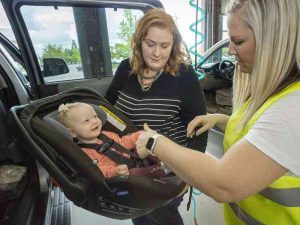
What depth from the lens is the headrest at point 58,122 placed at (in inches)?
45.9

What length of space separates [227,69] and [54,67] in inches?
84.8

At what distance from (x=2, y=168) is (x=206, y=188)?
1.45 m

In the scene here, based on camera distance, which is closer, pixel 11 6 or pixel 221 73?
pixel 11 6

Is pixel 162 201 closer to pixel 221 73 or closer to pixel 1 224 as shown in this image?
pixel 1 224

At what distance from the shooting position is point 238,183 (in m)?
0.63

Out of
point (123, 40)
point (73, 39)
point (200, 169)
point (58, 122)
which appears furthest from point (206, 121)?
point (73, 39)

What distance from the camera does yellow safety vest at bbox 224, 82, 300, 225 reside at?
74cm

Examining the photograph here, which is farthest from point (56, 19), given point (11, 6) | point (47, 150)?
point (47, 150)

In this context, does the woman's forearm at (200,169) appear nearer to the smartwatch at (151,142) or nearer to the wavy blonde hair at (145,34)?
the smartwatch at (151,142)

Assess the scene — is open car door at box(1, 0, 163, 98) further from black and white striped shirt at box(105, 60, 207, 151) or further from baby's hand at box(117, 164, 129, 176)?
baby's hand at box(117, 164, 129, 176)

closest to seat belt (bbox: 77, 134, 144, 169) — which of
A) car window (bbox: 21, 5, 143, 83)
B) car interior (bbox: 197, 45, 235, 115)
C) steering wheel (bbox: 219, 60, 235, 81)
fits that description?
car window (bbox: 21, 5, 143, 83)

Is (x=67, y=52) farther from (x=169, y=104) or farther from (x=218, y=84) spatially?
(x=218, y=84)

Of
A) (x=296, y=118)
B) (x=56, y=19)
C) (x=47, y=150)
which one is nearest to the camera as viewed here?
(x=296, y=118)

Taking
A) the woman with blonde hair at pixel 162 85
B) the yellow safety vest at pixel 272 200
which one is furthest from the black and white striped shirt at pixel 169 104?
the yellow safety vest at pixel 272 200
